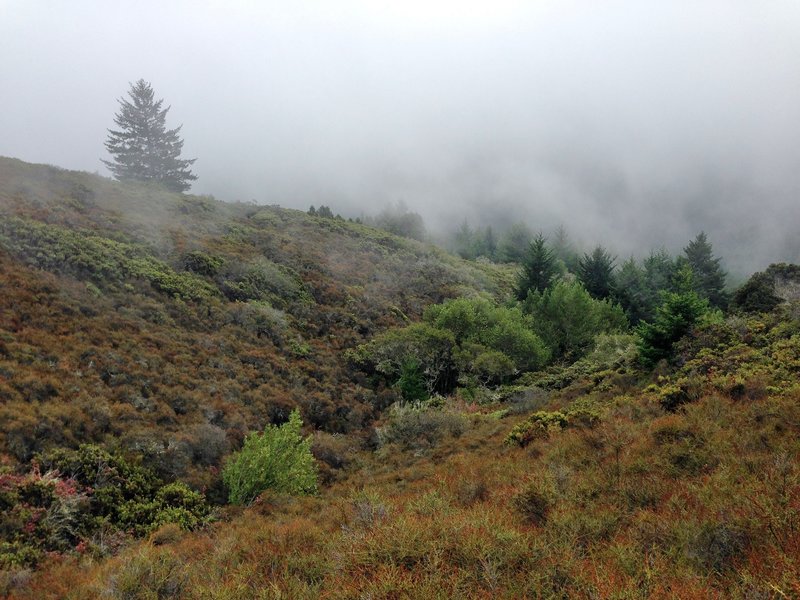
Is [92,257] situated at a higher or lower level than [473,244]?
lower

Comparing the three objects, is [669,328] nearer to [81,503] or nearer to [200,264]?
[81,503]

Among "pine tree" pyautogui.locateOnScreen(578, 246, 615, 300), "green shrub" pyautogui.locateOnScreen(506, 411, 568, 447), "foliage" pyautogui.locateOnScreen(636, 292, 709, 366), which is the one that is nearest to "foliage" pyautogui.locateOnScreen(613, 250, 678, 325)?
"pine tree" pyautogui.locateOnScreen(578, 246, 615, 300)

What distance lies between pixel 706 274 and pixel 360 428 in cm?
4302

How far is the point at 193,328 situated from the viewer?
19.2 m

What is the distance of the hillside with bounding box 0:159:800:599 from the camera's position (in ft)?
14.7

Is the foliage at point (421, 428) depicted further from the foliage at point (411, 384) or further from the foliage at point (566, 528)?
the foliage at point (566, 528)

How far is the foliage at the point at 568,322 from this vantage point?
25672 mm

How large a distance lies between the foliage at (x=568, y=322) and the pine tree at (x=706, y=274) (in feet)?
61.4

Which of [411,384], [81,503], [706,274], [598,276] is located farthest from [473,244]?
[81,503]

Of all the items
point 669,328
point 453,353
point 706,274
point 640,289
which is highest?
point 706,274

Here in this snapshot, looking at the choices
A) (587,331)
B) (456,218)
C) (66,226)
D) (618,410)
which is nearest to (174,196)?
(66,226)

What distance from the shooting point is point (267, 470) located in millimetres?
10648

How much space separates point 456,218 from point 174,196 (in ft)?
343

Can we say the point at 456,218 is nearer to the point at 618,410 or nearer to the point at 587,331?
the point at 587,331
